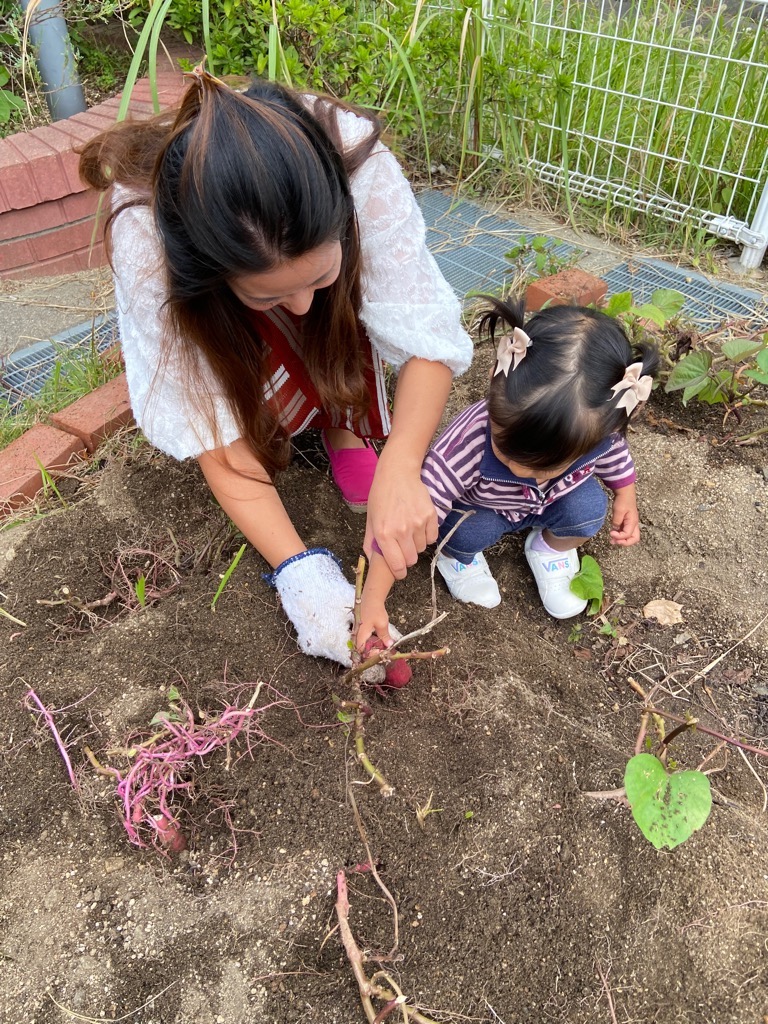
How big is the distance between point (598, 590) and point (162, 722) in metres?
0.83

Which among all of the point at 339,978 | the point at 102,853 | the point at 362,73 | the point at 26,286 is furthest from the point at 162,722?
the point at 362,73

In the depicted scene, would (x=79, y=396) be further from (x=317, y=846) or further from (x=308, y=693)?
(x=317, y=846)

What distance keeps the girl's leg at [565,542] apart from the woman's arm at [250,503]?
497mm

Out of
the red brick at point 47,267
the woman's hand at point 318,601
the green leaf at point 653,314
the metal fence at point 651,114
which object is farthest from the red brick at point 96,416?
the metal fence at point 651,114

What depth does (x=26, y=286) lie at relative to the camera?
2.63 metres

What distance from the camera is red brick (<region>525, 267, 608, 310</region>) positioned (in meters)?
2.01

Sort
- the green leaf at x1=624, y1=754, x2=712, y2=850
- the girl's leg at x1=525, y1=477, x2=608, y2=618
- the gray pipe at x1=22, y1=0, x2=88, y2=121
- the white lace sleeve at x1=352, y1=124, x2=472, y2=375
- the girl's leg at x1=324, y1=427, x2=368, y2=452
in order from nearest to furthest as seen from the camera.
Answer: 1. the green leaf at x1=624, y1=754, x2=712, y2=850
2. the white lace sleeve at x1=352, y1=124, x2=472, y2=375
3. the girl's leg at x1=525, y1=477, x2=608, y2=618
4. the girl's leg at x1=324, y1=427, x2=368, y2=452
5. the gray pipe at x1=22, y1=0, x2=88, y2=121

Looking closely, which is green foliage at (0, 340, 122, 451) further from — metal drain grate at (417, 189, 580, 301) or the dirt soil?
metal drain grate at (417, 189, 580, 301)

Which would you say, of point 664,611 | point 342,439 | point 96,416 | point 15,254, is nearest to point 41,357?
point 15,254

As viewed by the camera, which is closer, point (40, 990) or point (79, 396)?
point (40, 990)

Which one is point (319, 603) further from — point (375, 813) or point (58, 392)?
point (58, 392)

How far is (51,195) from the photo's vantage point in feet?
8.21

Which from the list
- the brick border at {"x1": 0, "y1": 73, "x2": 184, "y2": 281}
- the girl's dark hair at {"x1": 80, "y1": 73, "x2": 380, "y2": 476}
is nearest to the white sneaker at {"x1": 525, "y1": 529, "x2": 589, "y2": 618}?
the girl's dark hair at {"x1": 80, "y1": 73, "x2": 380, "y2": 476}

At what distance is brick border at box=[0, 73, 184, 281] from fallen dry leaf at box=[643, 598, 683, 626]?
1.97 metres
